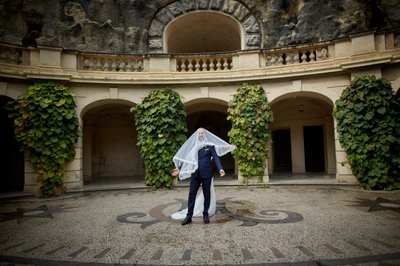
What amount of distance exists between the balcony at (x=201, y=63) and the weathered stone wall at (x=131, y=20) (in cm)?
279

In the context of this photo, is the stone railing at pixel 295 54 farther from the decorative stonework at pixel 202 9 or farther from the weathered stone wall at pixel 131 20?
the decorative stonework at pixel 202 9

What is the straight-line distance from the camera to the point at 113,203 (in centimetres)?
717

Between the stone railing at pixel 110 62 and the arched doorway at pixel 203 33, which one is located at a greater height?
the arched doorway at pixel 203 33

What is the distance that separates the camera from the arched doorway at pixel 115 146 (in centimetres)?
1347

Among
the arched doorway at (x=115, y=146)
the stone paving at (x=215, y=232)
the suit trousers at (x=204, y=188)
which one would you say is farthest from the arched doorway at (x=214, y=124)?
the suit trousers at (x=204, y=188)

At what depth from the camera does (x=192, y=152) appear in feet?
17.4

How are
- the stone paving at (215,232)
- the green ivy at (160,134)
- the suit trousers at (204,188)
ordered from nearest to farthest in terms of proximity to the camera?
the stone paving at (215,232) → the suit trousers at (204,188) → the green ivy at (160,134)

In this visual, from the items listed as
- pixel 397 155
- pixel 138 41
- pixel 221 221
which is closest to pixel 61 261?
pixel 221 221

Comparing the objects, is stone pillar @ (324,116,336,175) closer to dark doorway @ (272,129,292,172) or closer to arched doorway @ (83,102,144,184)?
dark doorway @ (272,129,292,172)

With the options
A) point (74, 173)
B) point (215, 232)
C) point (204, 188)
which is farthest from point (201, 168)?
point (74, 173)

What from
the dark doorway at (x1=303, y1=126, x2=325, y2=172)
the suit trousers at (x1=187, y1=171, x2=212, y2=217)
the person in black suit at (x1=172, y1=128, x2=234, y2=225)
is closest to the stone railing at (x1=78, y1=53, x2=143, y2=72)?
the person in black suit at (x1=172, y1=128, x2=234, y2=225)

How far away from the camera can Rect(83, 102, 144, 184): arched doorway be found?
44.2 feet

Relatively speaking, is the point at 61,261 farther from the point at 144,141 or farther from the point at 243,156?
the point at 243,156

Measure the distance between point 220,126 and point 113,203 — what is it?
383 inches
